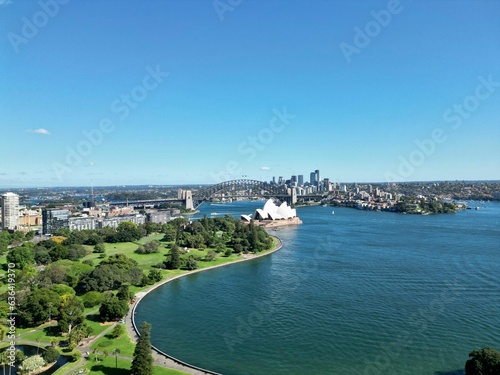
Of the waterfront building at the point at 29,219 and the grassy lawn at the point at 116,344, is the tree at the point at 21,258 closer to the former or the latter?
the grassy lawn at the point at 116,344

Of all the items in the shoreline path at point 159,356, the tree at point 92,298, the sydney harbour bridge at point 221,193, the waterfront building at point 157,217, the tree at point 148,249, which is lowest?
the shoreline path at point 159,356

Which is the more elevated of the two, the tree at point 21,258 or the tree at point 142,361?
the tree at point 21,258

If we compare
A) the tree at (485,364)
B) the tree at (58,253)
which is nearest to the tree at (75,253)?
the tree at (58,253)

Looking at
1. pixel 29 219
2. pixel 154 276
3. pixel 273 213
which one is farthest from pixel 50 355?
pixel 29 219

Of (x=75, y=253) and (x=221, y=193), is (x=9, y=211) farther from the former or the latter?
→ (x=221, y=193)

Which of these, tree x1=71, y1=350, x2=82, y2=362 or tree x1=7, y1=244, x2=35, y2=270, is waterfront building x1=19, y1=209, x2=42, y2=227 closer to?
tree x1=7, y1=244, x2=35, y2=270

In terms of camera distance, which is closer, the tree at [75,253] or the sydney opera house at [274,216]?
the tree at [75,253]

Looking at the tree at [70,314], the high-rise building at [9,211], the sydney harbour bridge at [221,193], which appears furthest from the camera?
the sydney harbour bridge at [221,193]
